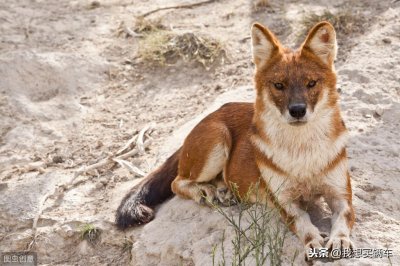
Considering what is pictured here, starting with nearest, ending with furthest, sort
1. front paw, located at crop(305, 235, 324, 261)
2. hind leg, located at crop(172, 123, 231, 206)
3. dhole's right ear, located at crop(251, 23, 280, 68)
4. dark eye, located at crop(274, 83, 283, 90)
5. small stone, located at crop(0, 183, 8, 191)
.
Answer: front paw, located at crop(305, 235, 324, 261) → dark eye, located at crop(274, 83, 283, 90) → dhole's right ear, located at crop(251, 23, 280, 68) → hind leg, located at crop(172, 123, 231, 206) → small stone, located at crop(0, 183, 8, 191)

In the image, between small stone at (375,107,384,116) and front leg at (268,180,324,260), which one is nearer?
front leg at (268,180,324,260)

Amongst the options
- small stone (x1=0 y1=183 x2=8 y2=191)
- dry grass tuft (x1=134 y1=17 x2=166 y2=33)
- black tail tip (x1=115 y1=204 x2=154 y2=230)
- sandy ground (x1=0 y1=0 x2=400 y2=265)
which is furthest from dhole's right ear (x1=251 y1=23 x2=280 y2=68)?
dry grass tuft (x1=134 y1=17 x2=166 y2=33)

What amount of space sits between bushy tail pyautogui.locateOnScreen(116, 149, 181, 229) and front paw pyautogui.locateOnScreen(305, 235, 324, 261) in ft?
5.45

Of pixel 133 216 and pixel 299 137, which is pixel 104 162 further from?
pixel 299 137

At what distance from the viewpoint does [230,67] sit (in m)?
8.62

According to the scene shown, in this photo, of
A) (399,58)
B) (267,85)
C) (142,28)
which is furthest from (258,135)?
(142,28)

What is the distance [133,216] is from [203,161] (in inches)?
30.5

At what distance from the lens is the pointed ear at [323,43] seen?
211 inches

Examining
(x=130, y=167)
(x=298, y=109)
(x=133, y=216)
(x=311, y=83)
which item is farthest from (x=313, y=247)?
(x=130, y=167)

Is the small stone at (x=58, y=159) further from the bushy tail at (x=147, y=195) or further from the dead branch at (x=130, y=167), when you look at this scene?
the bushy tail at (x=147, y=195)

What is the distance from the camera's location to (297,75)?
5250mm

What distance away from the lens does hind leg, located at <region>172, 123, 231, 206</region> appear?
602 cm

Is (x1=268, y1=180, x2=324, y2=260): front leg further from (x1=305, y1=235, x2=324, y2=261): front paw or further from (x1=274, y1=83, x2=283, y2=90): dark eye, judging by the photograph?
(x1=274, y1=83, x2=283, y2=90): dark eye

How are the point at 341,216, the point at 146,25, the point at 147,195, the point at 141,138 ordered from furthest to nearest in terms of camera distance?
1. the point at 146,25
2. the point at 141,138
3. the point at 147,195
4. the point at 341,216
